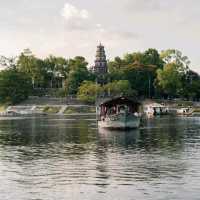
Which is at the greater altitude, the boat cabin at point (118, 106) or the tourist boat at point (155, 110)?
the boat cabin at point (118, 106)

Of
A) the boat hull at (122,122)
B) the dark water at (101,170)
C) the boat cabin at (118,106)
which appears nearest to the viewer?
the dark water at (101,170)

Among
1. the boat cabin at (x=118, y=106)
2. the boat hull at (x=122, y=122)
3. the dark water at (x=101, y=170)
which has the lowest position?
the dark water at (x=101, y=170)

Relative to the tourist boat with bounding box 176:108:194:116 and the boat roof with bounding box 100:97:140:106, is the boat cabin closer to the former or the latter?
the boat roof with bounding box 100:97:140:106

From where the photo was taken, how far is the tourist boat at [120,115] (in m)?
93.8

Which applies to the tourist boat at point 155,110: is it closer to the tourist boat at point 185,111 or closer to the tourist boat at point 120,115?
the tourist boat at point 185,111

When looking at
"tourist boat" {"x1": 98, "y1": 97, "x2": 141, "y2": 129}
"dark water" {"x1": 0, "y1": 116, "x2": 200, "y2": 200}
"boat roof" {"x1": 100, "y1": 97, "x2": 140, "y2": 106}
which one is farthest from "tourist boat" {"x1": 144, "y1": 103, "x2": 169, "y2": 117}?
"dark water" {"x1": 0, "y1": 116, "x2": 200, "y2": 200}

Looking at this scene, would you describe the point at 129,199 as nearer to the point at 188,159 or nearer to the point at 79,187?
the point at 79,187

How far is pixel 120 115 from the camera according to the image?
93062 mm

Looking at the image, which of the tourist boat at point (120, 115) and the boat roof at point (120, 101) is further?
the boat roof at point (120, 101)

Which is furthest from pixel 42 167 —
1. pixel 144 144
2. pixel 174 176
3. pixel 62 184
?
pixel 144 144

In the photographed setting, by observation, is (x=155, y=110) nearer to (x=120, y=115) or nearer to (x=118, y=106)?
(x=118, y=106)

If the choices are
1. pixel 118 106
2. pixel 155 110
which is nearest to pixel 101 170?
pixel 118 106

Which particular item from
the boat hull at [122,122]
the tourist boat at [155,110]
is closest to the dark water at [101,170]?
the boat hull at [122,122]

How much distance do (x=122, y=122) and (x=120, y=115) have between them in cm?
136
